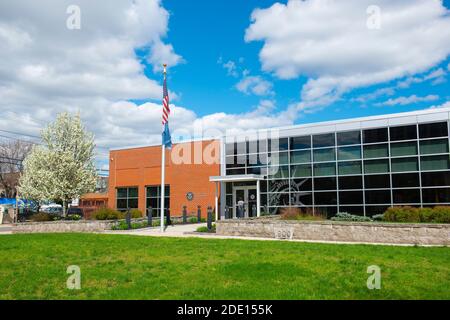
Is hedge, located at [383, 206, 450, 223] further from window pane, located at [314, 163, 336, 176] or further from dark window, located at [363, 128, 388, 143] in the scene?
window pane, located at [314, 163, 336, 176]

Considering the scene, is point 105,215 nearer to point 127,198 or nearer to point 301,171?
point 301,171

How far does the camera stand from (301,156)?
25719mm

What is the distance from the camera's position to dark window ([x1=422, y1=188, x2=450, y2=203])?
68.9ft

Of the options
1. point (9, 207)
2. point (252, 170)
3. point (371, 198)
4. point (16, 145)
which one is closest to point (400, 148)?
point (371, 198)

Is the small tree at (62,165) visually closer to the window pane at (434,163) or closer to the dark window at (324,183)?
the dark window at (324,183)

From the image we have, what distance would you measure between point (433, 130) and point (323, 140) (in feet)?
20.0

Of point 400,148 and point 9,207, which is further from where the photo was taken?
point 9,207

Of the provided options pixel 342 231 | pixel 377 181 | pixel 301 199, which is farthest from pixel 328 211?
pixel 342 231

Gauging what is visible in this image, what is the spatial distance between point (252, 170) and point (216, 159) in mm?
3382

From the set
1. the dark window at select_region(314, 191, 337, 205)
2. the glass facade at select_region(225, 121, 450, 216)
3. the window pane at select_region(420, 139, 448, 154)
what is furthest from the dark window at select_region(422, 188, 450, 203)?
the dark window at select_region(314, 191, 337, 205)

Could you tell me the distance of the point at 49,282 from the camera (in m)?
7.75

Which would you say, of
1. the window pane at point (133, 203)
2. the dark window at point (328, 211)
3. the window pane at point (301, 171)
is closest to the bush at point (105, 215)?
the window pane at point (301, 171)

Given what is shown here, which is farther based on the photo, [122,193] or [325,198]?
[122,193]
